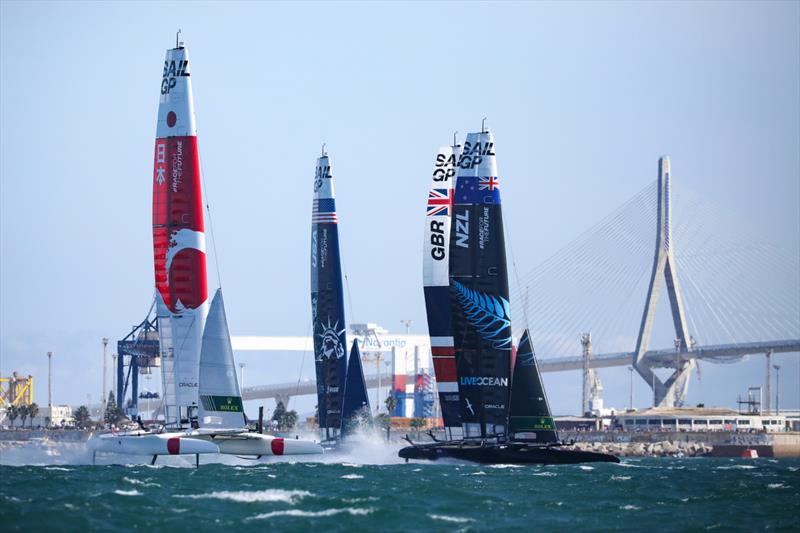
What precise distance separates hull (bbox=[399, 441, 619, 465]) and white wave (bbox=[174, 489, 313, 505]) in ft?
41.8

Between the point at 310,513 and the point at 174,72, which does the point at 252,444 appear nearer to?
the point at 174,72

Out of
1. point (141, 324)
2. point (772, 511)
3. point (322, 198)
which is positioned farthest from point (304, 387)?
point (772, 511)

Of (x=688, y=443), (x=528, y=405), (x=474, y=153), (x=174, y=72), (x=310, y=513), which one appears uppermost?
(x=174, y=72)

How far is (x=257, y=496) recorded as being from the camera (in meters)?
33.8

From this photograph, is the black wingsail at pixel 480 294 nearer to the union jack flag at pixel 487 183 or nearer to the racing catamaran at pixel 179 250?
the union jack flag at pixel 487 183

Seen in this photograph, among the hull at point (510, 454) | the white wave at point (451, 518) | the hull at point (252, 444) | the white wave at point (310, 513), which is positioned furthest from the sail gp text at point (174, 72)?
the white wave at point (451, 518)

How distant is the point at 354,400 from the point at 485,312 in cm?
899

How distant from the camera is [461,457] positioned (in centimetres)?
4791

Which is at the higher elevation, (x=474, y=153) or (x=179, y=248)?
(x=474, y=153)

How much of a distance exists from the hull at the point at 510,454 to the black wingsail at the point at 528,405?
413mm

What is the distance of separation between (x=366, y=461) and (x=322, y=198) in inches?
452

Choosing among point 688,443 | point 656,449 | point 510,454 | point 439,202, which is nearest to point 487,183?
point 439,202

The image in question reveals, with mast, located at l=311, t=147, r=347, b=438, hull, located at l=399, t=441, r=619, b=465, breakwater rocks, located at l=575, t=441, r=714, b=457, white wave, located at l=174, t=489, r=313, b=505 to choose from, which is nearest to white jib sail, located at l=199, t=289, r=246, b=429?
hull, located at l=399, t=441, r=619, b=465

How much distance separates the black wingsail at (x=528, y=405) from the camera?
4759cm
